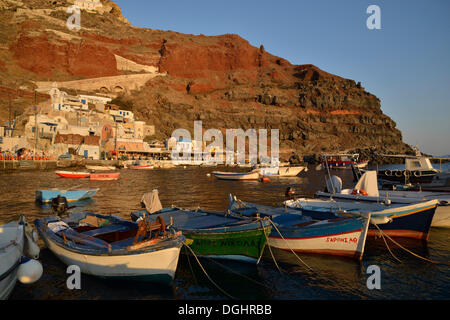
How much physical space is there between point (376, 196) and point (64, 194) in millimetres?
24797

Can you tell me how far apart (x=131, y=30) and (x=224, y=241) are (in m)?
205

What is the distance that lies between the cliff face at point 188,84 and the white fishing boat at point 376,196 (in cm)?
10103

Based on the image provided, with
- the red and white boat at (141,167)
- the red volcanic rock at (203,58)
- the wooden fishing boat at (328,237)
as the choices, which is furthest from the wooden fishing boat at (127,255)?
the red volcanic rock at (203,58)

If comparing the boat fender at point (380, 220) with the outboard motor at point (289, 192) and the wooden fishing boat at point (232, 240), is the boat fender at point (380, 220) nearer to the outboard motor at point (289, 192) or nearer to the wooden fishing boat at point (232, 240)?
the wooden fishing boat at point (232, 240)

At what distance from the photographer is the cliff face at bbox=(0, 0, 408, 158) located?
128375mm

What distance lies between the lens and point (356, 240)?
11.4m

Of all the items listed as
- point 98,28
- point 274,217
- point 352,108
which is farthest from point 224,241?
point 98,28

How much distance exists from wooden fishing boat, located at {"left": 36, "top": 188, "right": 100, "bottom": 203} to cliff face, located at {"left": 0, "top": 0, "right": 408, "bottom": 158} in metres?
88.7

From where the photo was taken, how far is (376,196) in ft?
57.5

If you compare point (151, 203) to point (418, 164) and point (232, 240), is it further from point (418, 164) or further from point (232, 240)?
point (418, 164)

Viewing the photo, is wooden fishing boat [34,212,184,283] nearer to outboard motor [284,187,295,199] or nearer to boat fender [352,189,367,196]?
boat fender [352,189,367,196]

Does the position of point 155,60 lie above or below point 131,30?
below

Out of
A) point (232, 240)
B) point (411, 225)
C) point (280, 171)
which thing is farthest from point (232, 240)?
point (280, 171)
